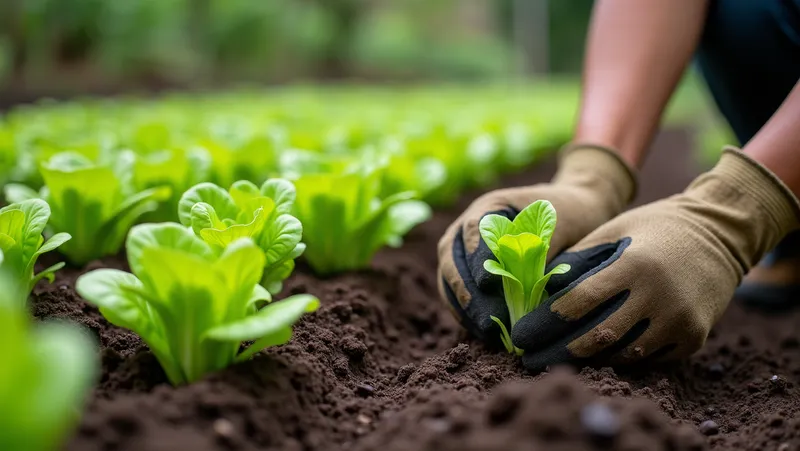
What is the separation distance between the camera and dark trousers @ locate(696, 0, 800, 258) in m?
2.14

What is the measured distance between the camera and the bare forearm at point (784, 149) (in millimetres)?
1567

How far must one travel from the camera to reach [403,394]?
50.4 inches

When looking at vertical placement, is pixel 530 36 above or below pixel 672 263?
below

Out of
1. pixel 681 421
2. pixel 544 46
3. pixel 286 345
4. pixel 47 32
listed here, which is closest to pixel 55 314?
pixel 286 345

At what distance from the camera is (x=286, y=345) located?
1299mm

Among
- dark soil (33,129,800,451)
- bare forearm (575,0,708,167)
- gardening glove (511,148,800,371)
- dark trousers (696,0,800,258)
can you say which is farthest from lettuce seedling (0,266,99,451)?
dark trousers (696,0,800,258)

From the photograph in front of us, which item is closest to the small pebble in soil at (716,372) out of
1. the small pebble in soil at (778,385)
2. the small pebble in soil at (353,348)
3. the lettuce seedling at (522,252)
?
the small pebble in soil at (778,385)

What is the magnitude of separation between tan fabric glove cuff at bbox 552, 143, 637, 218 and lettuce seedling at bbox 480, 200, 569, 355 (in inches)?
22.0

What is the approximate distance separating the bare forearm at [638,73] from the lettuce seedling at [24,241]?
1.44m

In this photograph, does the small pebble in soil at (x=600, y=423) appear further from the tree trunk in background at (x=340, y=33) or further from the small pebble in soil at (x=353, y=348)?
the tree trunk in background at (x=340, y=33)

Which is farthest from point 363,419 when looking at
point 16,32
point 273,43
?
point 273,43

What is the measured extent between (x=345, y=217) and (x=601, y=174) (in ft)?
2.36

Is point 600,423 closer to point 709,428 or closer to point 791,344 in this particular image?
point 709,428

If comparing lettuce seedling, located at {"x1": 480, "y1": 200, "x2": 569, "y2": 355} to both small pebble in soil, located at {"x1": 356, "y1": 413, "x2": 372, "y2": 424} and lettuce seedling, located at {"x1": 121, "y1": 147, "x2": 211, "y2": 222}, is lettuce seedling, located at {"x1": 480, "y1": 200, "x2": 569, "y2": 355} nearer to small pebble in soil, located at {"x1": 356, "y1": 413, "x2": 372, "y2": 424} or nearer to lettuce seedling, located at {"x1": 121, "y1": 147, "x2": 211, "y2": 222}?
small pebble in soil, located at {"x1": 356, "y1": 413, "x2": 372, "y2": 424}
